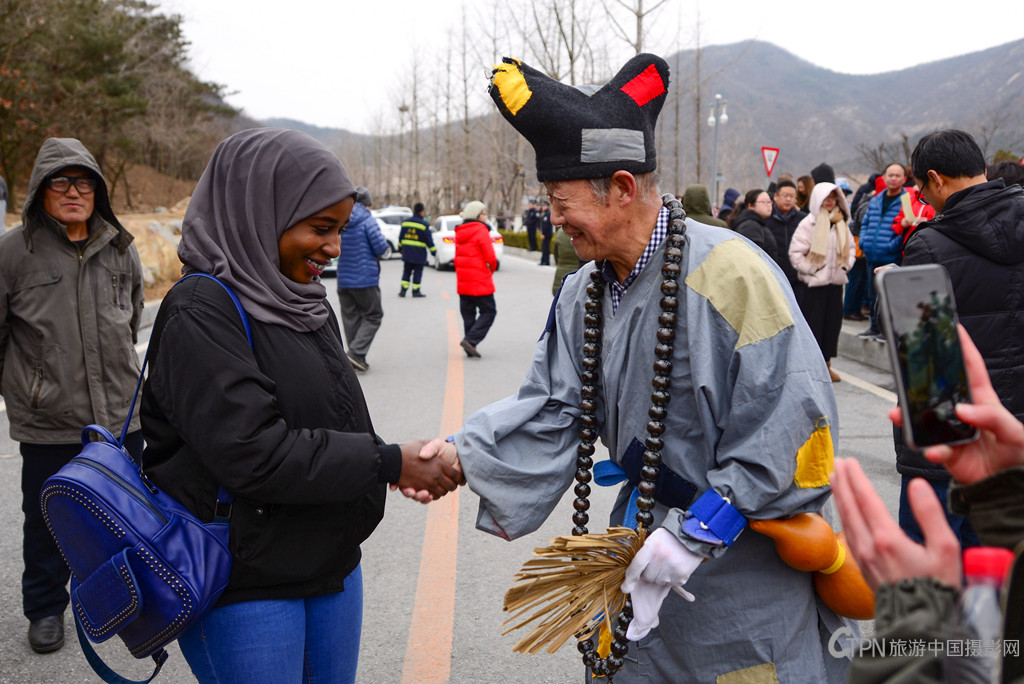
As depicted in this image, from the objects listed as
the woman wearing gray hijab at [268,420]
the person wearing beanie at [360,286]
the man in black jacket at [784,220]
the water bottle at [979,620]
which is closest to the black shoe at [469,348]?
the person wearing beanie at [360,286]

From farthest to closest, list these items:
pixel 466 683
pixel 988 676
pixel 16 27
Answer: pixel 16 27 → pixel 466 683 → pixel 988 676

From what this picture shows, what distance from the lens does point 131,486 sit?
1802 millimetres

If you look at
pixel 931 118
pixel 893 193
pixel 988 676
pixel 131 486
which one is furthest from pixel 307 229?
pixel 931 118

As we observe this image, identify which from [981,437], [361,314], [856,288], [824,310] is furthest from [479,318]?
[981,437]

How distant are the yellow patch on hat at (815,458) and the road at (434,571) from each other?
1.74 m

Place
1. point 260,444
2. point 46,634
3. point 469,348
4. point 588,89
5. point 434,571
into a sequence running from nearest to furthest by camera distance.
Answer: point 260,444, point 588,89, point 46,634, point 434,571, point 469,348

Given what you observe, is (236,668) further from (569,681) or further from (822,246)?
(822,246)

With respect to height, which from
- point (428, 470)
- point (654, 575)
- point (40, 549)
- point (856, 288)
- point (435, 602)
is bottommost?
point (435, 602)

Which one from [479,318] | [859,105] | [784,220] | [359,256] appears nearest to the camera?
[784,220]

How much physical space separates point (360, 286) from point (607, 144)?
7448 mm

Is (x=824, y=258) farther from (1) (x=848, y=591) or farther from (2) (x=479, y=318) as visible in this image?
(1) (x=848, y=591)

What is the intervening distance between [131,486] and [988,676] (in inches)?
64.0

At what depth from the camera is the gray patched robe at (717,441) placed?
5.55 ft

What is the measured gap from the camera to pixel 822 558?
1734mm
